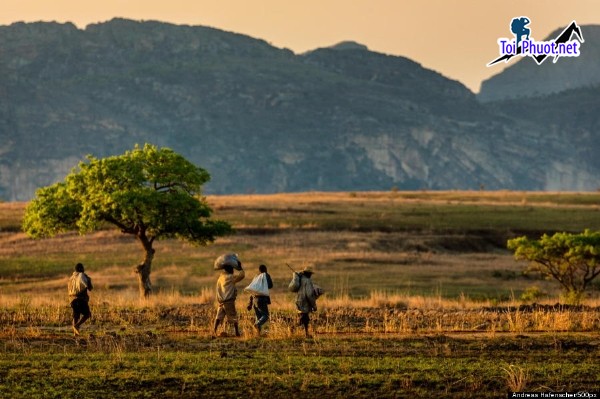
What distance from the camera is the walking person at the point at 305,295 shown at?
28.2 metres

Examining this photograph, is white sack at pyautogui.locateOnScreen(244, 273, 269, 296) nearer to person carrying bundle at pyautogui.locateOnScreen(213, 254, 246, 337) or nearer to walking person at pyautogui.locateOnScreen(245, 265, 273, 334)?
walking person at pyautogui.locateOnScreen(245, 265, 273, 334)

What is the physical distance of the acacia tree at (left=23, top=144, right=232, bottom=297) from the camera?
42.3 metres

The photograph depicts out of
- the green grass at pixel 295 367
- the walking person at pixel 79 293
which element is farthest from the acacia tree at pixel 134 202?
the green grass at pixel 295 367

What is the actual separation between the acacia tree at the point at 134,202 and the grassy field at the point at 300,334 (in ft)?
9.84

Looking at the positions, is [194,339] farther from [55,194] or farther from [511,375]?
[55,194]

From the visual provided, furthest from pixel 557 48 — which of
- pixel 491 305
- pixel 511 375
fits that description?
pixel 511 375

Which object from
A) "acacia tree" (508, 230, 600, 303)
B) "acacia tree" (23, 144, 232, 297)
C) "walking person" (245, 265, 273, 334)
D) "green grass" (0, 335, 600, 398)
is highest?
"acacia tree" (23, 144, 232, 297)

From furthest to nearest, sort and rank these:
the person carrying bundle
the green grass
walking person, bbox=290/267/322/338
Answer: the person carrying bundle → walking person, bbox=290/267/322/338 → the green grass

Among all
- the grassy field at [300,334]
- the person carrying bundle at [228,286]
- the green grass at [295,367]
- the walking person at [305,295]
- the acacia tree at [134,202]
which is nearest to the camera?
the green grass at [295,367]

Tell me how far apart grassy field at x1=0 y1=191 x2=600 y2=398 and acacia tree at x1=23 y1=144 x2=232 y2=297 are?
3001mm

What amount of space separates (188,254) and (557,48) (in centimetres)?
2810

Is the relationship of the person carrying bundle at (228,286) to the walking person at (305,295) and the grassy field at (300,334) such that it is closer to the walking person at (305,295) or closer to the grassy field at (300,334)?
the grassy field at (300,334)

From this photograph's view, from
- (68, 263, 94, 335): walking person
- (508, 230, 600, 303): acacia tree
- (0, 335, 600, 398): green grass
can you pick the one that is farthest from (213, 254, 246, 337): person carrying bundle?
(508, 230, 600, 303): acacia tree

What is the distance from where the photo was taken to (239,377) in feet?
70.3
